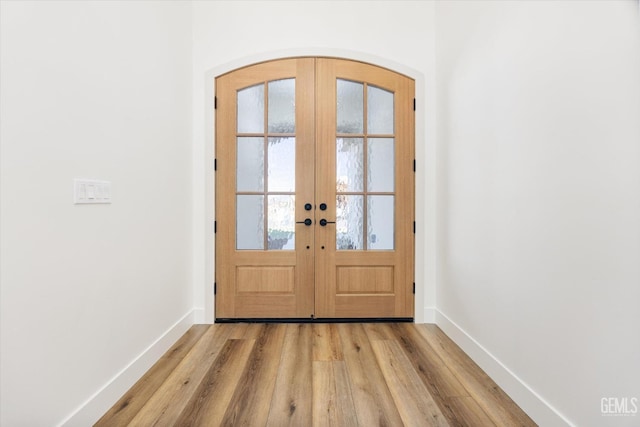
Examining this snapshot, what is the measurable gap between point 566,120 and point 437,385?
59.8 inches

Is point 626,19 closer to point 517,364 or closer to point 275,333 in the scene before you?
point 517,364

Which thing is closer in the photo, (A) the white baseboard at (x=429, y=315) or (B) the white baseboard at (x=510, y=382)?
(B) the white baseboard at (x=510, y=382)

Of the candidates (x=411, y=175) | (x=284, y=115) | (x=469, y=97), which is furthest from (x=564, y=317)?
(x=284, y=115)

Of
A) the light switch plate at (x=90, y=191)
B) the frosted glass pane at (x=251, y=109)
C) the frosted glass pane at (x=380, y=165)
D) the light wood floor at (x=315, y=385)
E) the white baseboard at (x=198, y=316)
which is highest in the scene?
the frosted glass pane at (x=251, y=109)

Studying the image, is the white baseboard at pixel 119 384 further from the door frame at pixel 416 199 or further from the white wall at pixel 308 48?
the white wall at pixel 308 48

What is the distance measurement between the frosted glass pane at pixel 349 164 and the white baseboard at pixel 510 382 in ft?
4.59

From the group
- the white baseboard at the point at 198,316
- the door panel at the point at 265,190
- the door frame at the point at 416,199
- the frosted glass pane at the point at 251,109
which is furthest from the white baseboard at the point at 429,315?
the frosted glass pane at the point at 251,109

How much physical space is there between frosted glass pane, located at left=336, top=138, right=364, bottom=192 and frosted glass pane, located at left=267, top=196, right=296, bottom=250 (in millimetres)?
476

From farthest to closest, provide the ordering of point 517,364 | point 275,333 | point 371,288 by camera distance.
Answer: point 371,288 → point 275,333 → point 517,364

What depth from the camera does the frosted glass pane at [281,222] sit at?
3.06m

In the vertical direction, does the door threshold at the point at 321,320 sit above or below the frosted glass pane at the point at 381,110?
below

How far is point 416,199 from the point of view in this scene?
305cm

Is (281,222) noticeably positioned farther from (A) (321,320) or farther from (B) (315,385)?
(B) (315,385)

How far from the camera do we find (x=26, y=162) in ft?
4.21
